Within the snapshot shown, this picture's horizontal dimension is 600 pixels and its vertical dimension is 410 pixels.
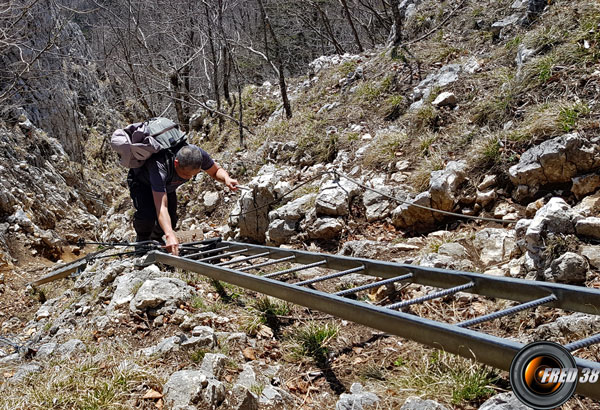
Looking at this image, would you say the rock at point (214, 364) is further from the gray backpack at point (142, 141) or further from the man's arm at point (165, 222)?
the gray backpack at point (142, 141)

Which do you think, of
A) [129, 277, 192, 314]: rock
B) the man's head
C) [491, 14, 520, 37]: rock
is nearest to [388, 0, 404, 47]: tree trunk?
[491, 14, 520, 37]: rock

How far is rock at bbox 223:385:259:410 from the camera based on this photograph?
2268 millimetres

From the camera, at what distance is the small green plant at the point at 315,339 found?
9.98 ft

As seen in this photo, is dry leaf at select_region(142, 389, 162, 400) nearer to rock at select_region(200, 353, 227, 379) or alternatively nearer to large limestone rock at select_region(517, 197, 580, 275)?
rock at select_region(200, 353, 227, 379)

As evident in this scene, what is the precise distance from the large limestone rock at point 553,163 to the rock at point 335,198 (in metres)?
2.19

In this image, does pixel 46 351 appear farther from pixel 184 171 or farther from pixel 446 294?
pixel 446 294

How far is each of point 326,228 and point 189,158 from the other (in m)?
2.21

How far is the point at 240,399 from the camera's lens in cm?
229

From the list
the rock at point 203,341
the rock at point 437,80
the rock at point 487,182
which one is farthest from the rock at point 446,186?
the rock at point 203,341

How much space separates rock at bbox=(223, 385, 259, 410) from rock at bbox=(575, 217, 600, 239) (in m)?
2.99

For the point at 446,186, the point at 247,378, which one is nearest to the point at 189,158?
the point at 247,378

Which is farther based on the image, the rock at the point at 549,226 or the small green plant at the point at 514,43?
the small green plant at the point at 514,43

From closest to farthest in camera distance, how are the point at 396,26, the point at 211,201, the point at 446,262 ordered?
the point at 446,262, the point at 211,201, the point at 396,26

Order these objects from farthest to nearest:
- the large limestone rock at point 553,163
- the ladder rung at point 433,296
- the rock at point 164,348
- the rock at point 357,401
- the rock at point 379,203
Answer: the rock at point 379,203
the large limestone rock at point 553,163
the rock at point 164,348
the ladder rung at point 433,296
the rock at point 357,401
